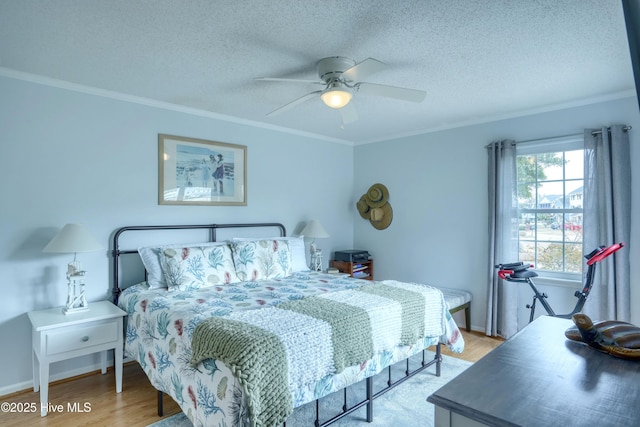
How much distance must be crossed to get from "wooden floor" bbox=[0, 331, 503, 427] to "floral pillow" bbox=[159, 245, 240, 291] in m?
0.84

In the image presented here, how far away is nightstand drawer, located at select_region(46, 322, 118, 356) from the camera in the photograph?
2523 millimetres

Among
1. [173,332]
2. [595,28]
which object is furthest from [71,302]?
[595,28]

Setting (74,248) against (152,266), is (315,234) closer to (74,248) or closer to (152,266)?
(152,266)

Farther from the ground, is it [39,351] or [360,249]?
[360,249]

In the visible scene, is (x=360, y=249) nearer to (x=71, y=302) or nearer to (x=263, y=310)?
(x=263, y=310)

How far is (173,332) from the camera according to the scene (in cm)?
223

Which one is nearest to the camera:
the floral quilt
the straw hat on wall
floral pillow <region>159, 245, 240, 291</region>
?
the floral quilt

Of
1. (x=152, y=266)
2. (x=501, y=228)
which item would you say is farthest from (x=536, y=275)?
(x=152, y=266)

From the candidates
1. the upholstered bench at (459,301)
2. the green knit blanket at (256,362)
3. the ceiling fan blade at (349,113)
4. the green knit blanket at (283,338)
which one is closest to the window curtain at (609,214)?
the upholstered bench at (459,301)

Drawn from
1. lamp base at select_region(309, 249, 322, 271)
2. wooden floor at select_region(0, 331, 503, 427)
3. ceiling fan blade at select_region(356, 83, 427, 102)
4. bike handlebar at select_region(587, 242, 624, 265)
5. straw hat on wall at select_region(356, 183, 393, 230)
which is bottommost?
wooden floor at select_region(0, 331, 503, 427)

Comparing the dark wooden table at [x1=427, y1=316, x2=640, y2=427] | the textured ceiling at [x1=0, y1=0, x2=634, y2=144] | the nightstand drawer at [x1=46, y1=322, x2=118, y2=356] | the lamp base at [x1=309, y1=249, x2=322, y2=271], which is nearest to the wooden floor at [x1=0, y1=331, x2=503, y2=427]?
the nightstand drawer at [x1=46, y1=322, x2=118, y2=356]

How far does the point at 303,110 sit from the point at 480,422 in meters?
3.37

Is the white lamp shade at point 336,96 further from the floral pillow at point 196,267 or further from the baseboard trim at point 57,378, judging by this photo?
the baseboard trim at point 57,378

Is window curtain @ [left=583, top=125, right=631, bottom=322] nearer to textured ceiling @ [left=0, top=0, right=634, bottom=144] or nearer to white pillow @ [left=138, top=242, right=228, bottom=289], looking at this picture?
textured ceiling @ [left=0, top=0, right=634, bottom=144]
